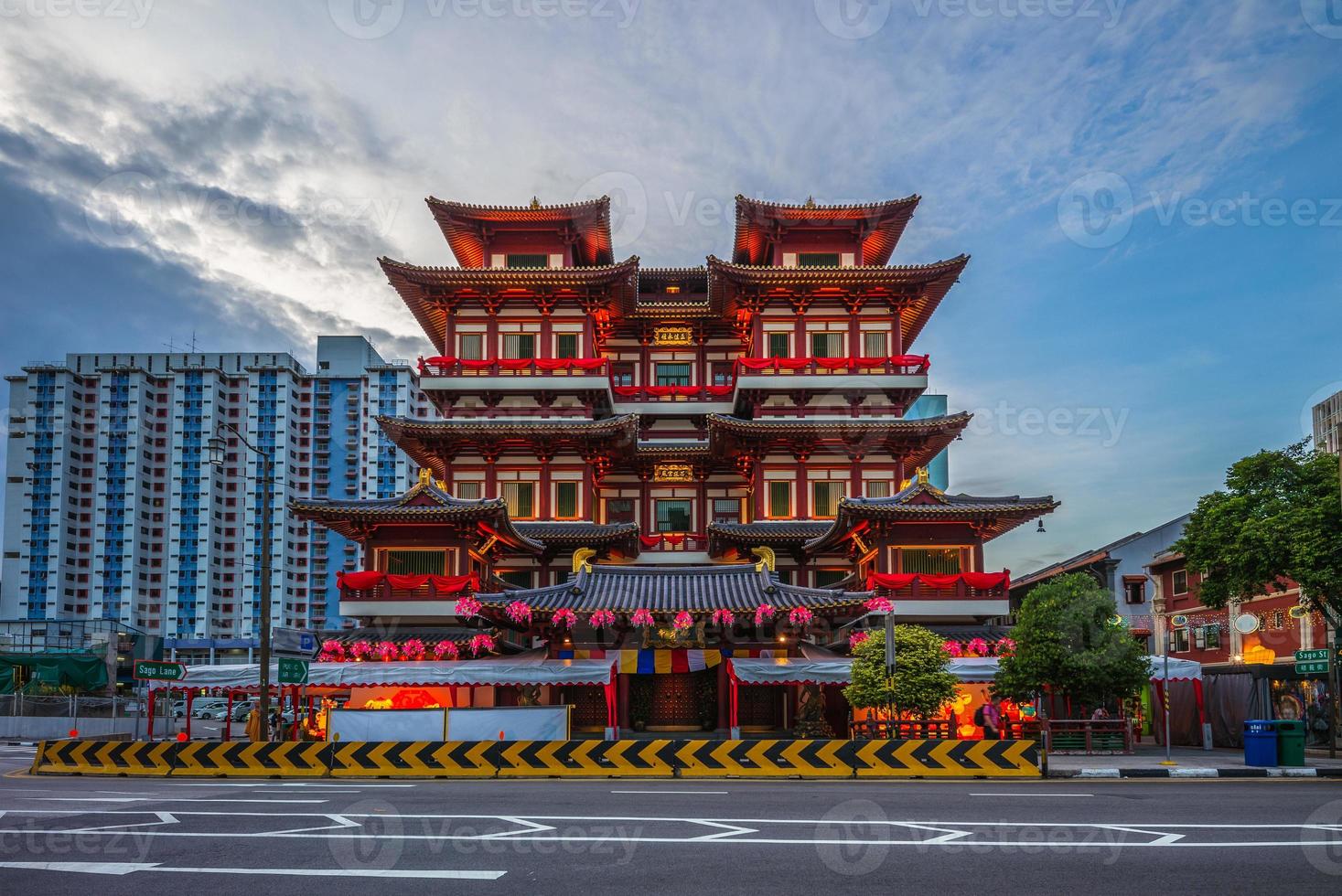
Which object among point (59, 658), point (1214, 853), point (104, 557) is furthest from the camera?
point (104, 557)

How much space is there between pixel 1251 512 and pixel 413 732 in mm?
23885

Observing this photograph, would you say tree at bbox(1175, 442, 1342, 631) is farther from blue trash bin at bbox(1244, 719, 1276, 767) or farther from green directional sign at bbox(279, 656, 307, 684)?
green directional sign at bbox(279, 656, 307, 684)

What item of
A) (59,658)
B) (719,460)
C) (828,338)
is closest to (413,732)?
(719,460)

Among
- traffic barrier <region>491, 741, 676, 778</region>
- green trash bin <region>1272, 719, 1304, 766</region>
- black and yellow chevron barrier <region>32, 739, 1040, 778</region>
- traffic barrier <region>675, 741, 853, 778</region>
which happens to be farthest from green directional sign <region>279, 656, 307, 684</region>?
green trash bin <region>1272, 719, 1304, 766</region>

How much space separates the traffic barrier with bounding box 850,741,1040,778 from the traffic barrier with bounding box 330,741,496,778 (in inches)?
313

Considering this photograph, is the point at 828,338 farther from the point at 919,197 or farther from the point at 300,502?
the point at 300,502

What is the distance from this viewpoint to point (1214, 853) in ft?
36.7

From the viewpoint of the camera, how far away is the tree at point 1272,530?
89.1 ft

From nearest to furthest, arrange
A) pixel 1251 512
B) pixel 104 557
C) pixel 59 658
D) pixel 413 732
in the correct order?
pixel 413 732
pixel 1251 512
pixel 59 658
pixel 104 557

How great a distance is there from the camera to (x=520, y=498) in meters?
43.8

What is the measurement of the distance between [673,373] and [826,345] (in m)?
7.80

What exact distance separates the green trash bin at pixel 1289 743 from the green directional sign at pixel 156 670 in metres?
25.7

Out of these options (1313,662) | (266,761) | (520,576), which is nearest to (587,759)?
(266,761)

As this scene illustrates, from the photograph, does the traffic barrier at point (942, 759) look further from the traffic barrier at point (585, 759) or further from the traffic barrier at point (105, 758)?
the traffic barrier at point (105, 758)
